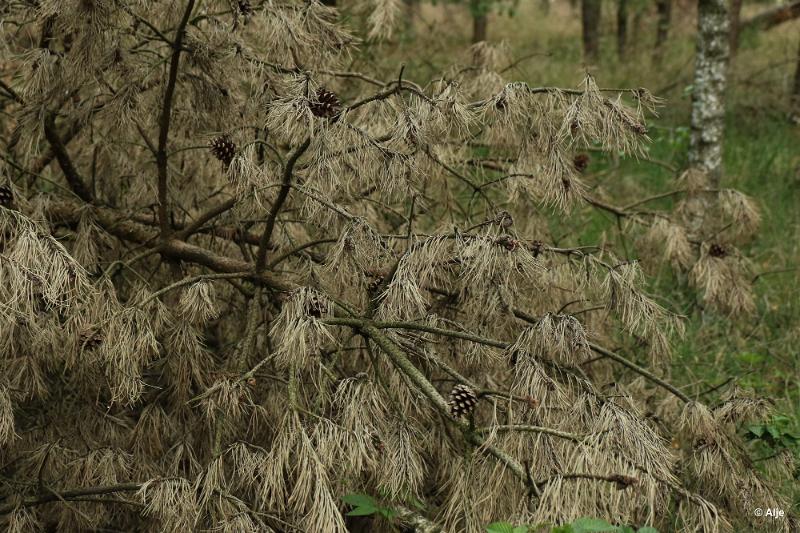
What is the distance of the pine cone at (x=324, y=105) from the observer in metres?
2.48

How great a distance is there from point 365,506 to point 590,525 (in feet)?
2.28

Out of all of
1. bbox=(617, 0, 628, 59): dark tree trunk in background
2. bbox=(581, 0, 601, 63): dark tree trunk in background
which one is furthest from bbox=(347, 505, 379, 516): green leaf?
bbox=(581, 0, 601, 63): dark tree trunk in background

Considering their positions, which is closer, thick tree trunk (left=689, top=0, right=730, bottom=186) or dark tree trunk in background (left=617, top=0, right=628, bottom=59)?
thick tree trunk (left=689, top=0, right=730, bottom=186)

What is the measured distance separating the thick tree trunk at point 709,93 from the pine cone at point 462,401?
9.67 feet

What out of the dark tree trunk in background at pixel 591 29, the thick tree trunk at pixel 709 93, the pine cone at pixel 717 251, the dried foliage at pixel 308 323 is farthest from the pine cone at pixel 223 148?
the dark tree trunk in background at pixel 591 29

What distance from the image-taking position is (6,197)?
2.81m

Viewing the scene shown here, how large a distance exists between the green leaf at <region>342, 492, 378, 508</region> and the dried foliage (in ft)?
0.14

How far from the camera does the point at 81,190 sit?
3463 millimetres

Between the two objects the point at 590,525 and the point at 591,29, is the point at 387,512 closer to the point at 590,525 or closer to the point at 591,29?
the point at 590,525

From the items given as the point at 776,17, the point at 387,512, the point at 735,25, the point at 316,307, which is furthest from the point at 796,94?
the point at 387,512

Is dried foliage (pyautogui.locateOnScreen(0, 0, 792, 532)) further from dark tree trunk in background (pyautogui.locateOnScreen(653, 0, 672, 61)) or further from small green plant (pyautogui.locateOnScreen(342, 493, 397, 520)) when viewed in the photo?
dark tree trunk in background (pyautogui.locateOnScreen(653, 0, 672, 61))

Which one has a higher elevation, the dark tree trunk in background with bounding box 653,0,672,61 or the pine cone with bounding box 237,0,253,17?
the pine cone with bounding box 237,0,253,17

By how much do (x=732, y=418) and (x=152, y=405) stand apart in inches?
69.1

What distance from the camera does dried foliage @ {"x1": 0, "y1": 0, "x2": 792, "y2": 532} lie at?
7.65 ft
